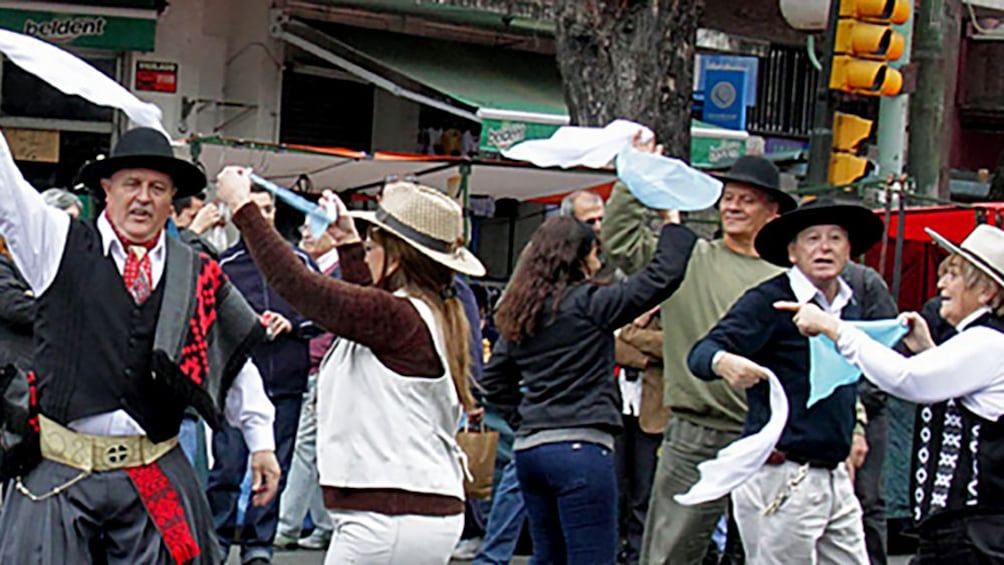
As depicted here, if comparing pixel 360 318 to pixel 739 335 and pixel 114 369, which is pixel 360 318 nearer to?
pixel 114 369

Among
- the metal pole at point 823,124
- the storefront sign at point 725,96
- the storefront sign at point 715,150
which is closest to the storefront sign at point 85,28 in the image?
the storefront sign at point 715,150

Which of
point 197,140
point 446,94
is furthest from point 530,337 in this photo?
point 446,94

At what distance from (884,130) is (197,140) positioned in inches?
293

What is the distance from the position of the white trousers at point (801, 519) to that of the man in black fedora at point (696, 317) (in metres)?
0.71

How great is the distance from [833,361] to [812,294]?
0.33 meters

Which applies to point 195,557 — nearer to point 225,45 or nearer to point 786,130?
point 225,45

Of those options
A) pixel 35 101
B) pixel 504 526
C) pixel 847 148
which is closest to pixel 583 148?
pixel 504 526

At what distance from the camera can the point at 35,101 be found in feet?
50.6

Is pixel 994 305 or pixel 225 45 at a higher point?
pixel 225 45

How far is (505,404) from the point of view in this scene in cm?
765

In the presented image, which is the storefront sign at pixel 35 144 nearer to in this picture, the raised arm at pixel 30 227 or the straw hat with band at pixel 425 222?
the straw hat with band at pixel 425 222

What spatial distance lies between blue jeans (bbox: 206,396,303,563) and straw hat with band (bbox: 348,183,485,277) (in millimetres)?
3525

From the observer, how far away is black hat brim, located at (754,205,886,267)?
640 centimetres

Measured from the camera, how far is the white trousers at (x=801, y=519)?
6293mm
